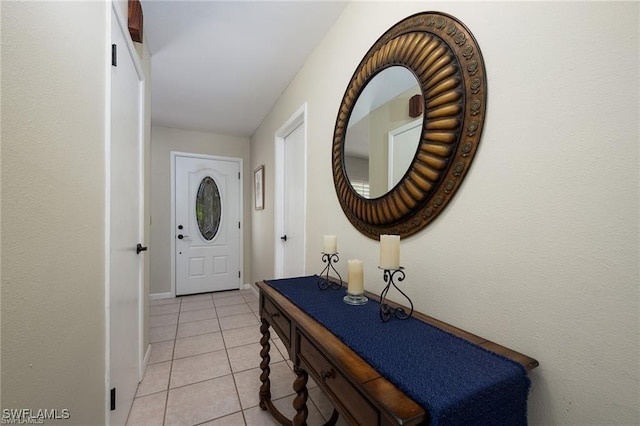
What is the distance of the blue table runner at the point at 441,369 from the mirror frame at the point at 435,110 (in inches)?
17.4

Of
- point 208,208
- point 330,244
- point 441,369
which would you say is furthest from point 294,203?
point 441,369

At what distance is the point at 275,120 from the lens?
3.00 meters

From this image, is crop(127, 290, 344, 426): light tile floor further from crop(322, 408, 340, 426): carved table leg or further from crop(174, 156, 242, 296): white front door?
crop(174, 156, 242, 296): white front door

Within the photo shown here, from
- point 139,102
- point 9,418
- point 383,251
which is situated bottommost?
point 9,418

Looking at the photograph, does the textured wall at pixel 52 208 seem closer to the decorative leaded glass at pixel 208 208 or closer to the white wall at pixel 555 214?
the white wall at pixel 555 214

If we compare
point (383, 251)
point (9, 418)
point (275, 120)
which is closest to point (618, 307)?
point (383, 251)

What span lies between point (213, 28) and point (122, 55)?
71cm

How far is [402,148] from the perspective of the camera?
1.17 m

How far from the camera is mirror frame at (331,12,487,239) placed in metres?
0.89

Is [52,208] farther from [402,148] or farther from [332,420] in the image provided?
[332,420]

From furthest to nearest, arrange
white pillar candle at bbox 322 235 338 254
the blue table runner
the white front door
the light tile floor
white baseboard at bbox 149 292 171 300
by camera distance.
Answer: the white front door
white baseboard at bbox 149 292 171 300
the light tile floor
white pillar candle at bbox 322 235 338 254
the blue table runner

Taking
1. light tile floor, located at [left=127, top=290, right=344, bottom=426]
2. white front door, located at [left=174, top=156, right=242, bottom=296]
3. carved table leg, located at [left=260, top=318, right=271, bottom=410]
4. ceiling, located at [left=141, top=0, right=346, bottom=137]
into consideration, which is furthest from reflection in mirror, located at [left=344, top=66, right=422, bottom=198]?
white front door, located at [left=174, top=156, right=242, bottom=296]

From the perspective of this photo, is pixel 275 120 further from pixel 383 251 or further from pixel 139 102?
pixel 383 251

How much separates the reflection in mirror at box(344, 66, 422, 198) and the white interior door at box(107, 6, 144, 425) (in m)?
1.20
